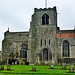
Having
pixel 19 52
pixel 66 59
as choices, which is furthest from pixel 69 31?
pixel 19 52

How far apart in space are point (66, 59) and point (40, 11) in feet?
44.2

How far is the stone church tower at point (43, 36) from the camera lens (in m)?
51.8

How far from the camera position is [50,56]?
169 feet

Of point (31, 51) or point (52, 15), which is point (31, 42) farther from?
point (52, 15)

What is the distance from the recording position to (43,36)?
173 ft

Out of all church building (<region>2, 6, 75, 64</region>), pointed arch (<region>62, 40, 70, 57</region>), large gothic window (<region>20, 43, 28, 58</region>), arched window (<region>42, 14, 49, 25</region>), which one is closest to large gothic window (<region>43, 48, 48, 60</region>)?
church building (<region>2, 6, 75, 64</region>)

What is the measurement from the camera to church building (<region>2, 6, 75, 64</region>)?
51094mm

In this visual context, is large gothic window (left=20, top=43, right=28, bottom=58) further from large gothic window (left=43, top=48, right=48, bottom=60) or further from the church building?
large gothic window (left=43, top=48, right=48, bottom=60)

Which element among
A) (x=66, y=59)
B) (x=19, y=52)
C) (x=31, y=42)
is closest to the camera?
(x=66, y=59)

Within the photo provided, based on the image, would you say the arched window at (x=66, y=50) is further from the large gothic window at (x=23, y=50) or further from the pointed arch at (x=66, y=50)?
the large gothic window at (x=23, y=50)

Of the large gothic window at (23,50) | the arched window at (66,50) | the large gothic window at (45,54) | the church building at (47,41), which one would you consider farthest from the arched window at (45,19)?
the large gothic window at (23,50)

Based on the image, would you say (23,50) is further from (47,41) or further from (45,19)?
(45,19)

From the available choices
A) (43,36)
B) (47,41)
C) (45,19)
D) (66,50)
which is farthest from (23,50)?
(66,50)

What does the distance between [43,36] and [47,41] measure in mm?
1604
